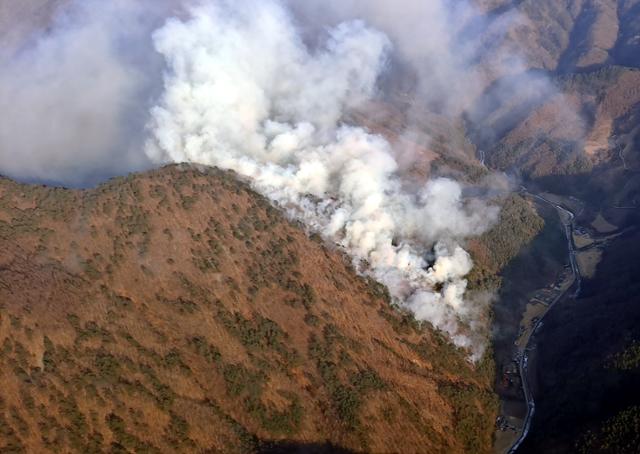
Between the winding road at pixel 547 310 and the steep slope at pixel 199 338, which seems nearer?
the steep slope at pixel 199 338

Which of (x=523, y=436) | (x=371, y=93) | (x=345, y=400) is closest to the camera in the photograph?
(x=345, y=400)

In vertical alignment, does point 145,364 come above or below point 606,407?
below

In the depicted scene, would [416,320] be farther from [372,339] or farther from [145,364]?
[145,364]

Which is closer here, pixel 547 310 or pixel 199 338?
pixel 199 338

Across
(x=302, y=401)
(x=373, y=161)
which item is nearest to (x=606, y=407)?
(x=302, y=401)

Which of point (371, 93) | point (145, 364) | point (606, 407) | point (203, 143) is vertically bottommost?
point (145, 364)

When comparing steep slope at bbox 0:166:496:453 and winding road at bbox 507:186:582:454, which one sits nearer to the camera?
steep slope at bbox 0:166:496:453

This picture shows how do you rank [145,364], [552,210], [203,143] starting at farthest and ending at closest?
[552,210]
[203,143]
[145,364]

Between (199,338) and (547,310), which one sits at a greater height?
(547,310)
